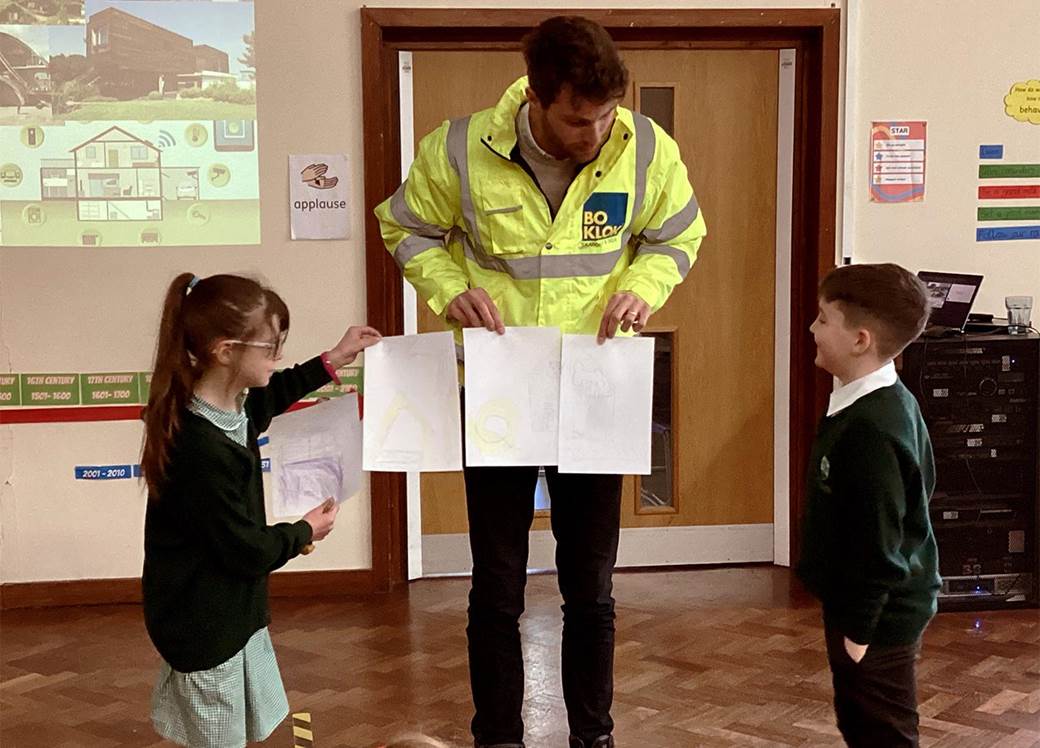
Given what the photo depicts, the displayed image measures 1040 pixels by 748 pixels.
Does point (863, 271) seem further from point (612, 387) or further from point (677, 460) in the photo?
point (677, 460)

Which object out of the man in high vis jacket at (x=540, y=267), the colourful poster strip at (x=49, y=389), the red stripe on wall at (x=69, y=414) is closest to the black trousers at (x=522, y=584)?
the man in high vis jacket at (x=540, y=267)

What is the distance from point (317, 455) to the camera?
90.7 inches

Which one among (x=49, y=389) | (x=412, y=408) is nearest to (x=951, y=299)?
(x=412, y=408)

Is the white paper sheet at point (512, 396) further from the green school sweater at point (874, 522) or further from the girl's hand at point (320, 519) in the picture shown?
the green school sweater at point (874, 522)

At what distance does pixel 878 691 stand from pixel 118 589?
105 inches

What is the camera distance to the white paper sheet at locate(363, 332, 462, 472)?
7.75 feet

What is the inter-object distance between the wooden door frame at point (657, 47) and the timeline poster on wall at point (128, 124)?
0.39m

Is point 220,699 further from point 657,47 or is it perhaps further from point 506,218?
point 657,47

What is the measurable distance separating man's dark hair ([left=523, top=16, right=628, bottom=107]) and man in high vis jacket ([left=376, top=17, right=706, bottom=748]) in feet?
0.35

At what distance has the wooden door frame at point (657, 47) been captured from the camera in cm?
390

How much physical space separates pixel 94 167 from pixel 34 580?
4.26ft

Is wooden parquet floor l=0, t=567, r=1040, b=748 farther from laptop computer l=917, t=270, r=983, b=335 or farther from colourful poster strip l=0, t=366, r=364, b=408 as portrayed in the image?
laptop computer l=917, t=270, r=983, b=335

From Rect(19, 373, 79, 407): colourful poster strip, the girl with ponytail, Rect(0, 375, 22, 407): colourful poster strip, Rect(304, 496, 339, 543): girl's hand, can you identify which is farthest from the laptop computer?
Rect(0, 375, 22, 407): colourful poster strip

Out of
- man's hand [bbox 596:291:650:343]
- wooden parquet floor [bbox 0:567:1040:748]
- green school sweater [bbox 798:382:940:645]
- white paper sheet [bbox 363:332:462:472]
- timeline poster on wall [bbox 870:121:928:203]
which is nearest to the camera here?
green school sweater [bbox 798:382:940:645]
